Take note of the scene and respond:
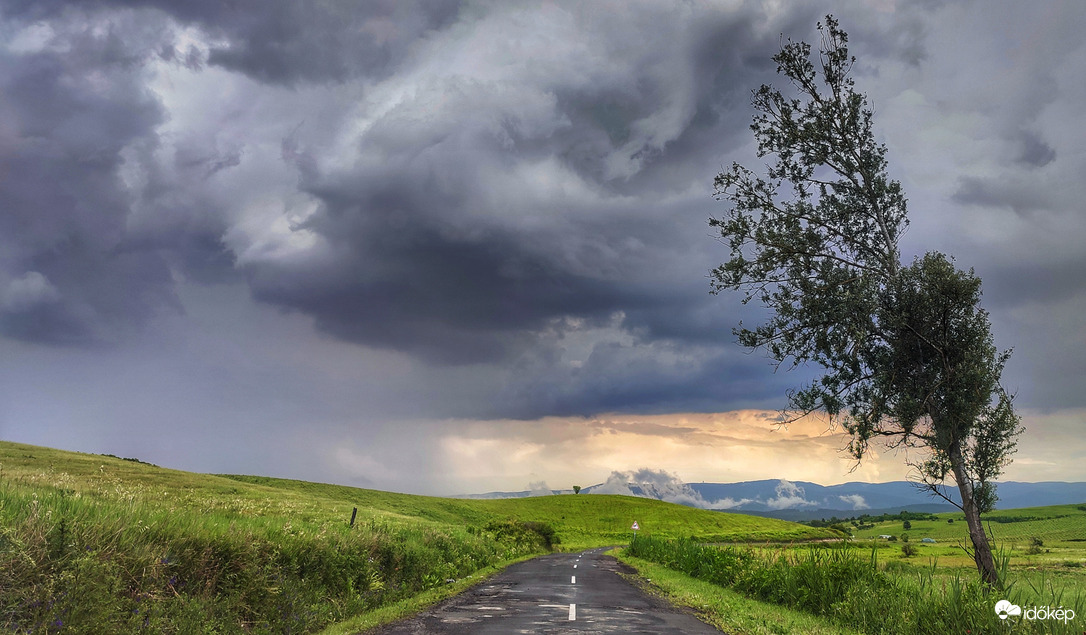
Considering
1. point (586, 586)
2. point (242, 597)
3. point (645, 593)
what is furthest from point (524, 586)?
point (242, 597)

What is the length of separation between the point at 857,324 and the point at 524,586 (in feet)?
50.2

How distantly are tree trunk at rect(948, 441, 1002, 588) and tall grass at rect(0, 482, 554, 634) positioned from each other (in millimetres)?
18267

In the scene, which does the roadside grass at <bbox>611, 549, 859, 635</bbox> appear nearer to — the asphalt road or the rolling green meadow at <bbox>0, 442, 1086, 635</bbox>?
the rolling green meadow at <bbox>0, 442, 1086, 635</bbox>

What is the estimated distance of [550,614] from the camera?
14.0 metres

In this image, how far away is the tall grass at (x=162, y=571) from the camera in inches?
310

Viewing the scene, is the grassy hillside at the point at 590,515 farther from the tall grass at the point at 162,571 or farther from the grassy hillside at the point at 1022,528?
the tall grass at the point at 162,571

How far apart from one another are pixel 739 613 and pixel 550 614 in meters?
4.90

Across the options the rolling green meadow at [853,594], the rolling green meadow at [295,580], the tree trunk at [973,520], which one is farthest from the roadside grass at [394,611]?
the tree trunk at [973,520]

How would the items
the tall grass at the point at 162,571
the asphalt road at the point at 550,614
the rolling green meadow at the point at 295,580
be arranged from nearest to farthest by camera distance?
1. the tall grass at the point at 162,571
2. the rolling green meadow at the point at 295,580
3. the asphalt road at the point at 550,614

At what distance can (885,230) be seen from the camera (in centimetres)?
2248

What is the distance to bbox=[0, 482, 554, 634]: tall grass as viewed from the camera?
7883mm

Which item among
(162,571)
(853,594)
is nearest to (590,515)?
(853,594)

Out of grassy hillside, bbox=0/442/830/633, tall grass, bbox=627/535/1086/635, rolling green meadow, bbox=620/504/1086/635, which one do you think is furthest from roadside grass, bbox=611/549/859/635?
grassy hillside, bbox=0/442/830/633

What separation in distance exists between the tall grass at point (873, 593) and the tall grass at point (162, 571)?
1198 centimetres
